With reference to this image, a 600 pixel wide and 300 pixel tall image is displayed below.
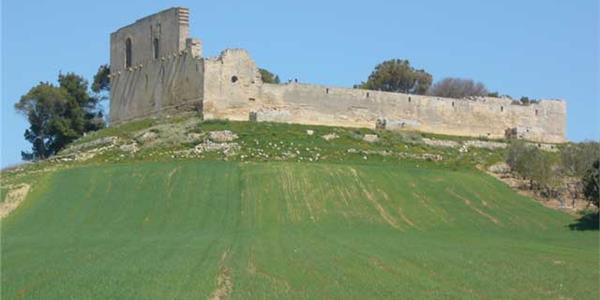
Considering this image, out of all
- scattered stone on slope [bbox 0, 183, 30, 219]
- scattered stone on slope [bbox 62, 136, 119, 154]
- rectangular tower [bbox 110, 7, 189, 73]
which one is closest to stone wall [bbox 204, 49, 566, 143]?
rectangular tower [bbox 110, 7, 189, 73]

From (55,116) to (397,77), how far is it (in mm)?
22466

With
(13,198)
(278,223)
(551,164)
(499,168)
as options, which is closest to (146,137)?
(13,198)

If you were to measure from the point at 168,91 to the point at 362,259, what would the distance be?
87.1ft

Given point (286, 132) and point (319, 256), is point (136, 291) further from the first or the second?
point (286, 132)

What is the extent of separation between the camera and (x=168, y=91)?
51812 millimetres

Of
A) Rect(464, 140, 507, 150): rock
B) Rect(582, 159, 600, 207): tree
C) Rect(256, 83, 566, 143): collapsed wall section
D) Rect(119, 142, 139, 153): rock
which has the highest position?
Rect(256, 83, 566, 143): collapsed wall section

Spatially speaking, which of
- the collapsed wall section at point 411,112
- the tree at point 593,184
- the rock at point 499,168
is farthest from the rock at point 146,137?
the tree at point 593,184

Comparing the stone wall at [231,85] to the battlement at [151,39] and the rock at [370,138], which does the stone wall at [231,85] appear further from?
the rock at [370,138]

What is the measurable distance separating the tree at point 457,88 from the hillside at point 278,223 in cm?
2497

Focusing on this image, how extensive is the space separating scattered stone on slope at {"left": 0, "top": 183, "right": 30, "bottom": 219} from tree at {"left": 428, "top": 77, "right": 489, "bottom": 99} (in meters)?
39.7

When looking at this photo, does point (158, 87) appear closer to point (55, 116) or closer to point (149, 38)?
point (149, 38)

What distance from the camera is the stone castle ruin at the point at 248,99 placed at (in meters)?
50.1

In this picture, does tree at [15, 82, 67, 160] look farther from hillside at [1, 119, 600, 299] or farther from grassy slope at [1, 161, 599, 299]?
grassy slope at [1, 161, 599, 299]

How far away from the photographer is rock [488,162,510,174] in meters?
47.8
